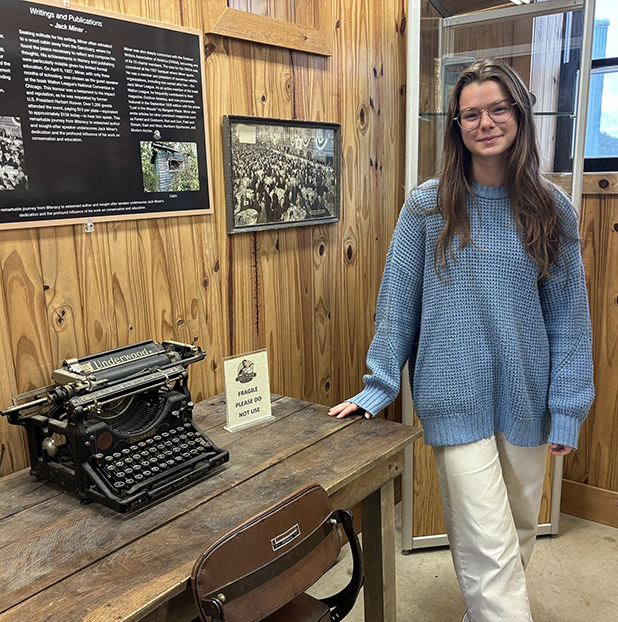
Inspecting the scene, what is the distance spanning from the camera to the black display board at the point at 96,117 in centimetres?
140

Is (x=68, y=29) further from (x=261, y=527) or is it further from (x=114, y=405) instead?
(x=261, y=527)

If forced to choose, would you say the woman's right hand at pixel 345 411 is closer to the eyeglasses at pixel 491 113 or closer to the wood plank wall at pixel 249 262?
the wood plank wall at pixel 249 262

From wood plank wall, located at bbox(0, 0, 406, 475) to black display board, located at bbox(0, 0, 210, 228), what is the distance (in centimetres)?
6

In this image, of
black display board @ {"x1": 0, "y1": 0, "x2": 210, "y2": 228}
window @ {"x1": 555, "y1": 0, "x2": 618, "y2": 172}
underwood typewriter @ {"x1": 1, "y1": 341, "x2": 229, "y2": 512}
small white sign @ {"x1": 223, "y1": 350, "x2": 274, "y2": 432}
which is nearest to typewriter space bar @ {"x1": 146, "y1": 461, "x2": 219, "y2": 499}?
underwood typewriter @ {"x1": 1, "y1": 341, "x2": 229, "y2": 512}

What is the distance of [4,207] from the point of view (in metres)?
1.40

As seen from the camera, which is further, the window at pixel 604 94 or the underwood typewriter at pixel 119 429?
the window at pixel 604 94

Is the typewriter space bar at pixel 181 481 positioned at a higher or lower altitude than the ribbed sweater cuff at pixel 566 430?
higher

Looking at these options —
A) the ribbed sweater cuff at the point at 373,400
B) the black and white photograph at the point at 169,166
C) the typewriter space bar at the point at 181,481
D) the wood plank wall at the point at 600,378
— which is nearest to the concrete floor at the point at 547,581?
the wood plank wall at the point at 600,378

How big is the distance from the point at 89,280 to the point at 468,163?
3.50 ft

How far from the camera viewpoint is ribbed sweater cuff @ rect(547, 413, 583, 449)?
Result: 5.49 ft

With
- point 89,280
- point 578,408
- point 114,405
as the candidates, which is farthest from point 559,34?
point 114,405

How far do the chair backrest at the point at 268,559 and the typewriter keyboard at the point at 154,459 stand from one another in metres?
0.30

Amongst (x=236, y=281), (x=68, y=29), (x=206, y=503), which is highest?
(x=68, y=29)

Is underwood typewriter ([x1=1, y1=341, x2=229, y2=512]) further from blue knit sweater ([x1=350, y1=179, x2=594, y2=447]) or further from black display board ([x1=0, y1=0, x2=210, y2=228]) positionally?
blue knit sweater ([x1=350, y1=179, x2=594, y2=447])
